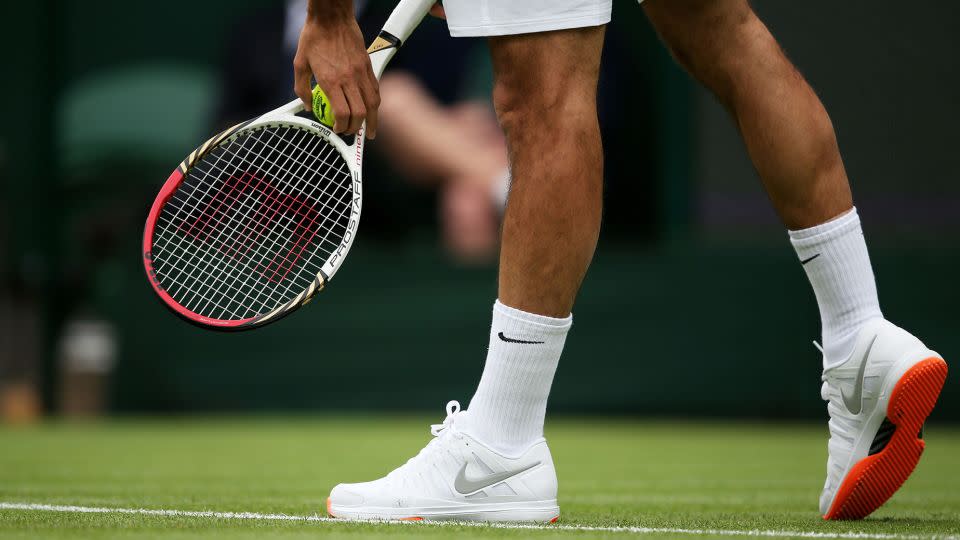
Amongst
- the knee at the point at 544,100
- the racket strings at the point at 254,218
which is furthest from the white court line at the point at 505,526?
the knee at the point at 544,100

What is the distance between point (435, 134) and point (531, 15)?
14.1ft

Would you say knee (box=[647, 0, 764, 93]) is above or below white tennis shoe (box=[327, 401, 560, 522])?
above

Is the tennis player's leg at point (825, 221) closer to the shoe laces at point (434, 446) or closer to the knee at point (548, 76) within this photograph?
the knee at point (548, 76)

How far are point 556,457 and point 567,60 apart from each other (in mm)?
2209

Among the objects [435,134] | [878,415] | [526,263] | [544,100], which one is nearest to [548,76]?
[544,100]

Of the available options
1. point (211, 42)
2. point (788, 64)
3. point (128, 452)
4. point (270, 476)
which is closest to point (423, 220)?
point (211, 42)

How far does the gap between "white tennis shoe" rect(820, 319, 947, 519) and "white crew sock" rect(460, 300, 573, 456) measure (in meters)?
0.48

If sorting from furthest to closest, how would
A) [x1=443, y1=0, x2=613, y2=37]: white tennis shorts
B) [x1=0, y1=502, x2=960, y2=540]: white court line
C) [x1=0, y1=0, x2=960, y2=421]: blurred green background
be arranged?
[x1=0, y1=0, x2=960, y2=421]: blurred green background
[x1=443, y1=0, x2=613, y2=37]: white tennis shorts
[x1=0, y1=502, x2=960, y2=540]: white court line

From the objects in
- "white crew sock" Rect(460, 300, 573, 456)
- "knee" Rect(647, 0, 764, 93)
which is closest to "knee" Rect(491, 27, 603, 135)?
"knee" Rect(647, 0, 764, 93)

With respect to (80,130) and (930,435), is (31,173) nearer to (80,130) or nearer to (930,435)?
(80,130)

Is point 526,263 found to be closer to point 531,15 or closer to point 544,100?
point 544,100

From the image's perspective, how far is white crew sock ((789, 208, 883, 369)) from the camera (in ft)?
7.38

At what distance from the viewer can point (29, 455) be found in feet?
13.5

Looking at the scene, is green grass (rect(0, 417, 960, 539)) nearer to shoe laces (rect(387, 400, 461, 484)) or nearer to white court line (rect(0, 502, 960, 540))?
white court line (rect(0, 502, 960, 540))
